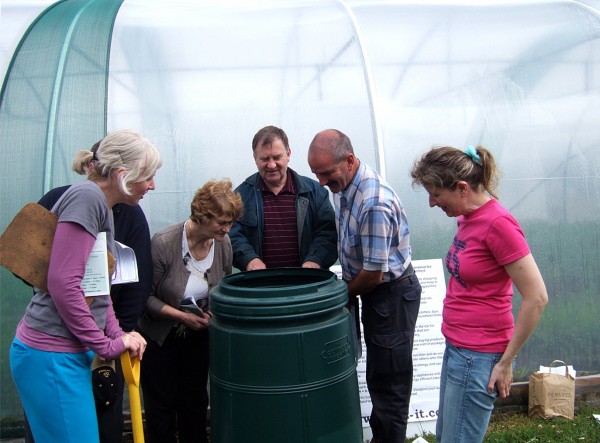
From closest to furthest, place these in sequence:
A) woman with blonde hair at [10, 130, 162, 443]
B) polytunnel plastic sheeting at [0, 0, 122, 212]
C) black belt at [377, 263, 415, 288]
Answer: woman with blonde hair at [10, 130, 162, 443], black belt at [377, 263, 415, 288], polytunnel plastic sheeting at [0, 0, 122, 212]

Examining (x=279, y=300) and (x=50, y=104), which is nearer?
(x=279, y=300)

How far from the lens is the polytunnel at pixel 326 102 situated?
3717 mm

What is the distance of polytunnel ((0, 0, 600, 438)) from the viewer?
3717 millimetres

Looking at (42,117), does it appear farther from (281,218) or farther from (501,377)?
(501,377)

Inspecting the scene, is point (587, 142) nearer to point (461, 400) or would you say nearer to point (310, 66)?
point (310, 66)

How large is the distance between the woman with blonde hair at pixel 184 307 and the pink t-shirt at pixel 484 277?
113 centimetres

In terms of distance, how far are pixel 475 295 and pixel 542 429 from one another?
2054mm

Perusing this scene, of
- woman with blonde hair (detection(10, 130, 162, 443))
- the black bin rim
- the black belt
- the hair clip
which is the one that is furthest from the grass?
woman with blonde hair (detection(10, 130, 162, 443))

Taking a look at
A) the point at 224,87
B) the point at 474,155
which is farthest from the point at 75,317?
the point at 224,87

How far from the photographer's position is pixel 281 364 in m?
2.18

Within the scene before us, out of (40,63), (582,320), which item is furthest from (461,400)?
(40,63)

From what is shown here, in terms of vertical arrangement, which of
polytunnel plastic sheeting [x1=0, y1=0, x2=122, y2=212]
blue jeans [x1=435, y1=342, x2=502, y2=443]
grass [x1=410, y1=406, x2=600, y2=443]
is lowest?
grass [x1=410, y1=406, x2=600, y2=443]

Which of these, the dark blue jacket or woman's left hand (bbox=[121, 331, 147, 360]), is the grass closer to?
the dark blue jacket

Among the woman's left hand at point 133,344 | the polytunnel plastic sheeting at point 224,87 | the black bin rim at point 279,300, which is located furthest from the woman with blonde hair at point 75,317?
the polytunnel plastic sheeting at point 224,87
